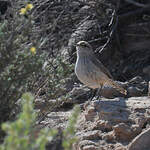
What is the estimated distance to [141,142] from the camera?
519cm

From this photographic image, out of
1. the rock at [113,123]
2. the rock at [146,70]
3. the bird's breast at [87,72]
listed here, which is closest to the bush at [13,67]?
the rock at [113,123]

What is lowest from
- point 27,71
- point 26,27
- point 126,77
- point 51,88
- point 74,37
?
point 126,77

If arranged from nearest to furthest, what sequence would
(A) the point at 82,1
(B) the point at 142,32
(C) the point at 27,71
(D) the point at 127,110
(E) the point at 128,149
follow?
(C) the point at 27,71, (E) the point at 128,149, (D) the point at 127,110, (A) the point at 82,1, (B) the point at 142,32

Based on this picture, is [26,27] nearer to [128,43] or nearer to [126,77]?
[126,77]

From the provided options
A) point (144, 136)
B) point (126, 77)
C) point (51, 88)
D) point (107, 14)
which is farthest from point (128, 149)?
point (107, 14)

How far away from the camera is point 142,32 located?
1005cm

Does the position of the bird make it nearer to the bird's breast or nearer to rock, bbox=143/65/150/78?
the bird's breast

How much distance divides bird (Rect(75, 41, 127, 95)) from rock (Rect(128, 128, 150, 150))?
2.33m

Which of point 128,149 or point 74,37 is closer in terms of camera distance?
point 128,149

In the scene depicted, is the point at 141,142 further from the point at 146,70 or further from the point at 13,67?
the point at 146,70

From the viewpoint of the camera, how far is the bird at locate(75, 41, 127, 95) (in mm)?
7484

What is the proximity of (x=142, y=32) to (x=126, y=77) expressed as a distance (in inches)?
51.5

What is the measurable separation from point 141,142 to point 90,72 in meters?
2.61

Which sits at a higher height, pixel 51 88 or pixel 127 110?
pixel 51 88
